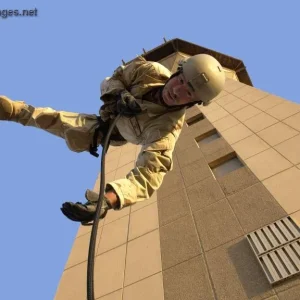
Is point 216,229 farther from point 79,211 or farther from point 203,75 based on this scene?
point 79,211

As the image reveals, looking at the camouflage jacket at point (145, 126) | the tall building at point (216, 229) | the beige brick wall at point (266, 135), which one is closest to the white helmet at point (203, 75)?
the camouflage jacket at point (145, 126)

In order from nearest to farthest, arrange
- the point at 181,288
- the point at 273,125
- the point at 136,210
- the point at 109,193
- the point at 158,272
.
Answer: the point at 109,193, the point at 181,288, the point at 158,272, the point at 136,210, the point at 273,125

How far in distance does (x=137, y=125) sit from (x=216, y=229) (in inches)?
74.0

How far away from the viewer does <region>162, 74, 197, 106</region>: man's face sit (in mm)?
3102

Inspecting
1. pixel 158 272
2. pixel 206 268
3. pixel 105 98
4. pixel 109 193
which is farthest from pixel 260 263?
pixel 105 98

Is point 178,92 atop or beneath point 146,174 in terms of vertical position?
atop

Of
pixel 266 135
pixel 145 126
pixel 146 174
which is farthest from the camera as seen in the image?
pixel 266 135

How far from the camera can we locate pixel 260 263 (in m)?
3.54

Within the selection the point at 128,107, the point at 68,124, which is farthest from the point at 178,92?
the point at 68,124

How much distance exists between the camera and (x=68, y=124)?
407cm

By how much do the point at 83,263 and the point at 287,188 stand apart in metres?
3.43

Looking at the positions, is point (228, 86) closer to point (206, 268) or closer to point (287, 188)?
point (287, 188)

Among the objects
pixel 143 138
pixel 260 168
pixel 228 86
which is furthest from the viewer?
pixel 228 86

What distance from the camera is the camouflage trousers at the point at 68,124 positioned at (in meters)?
3.98
